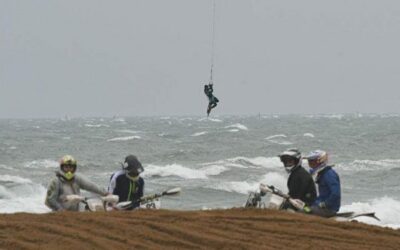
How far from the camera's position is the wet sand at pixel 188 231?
6699 mm

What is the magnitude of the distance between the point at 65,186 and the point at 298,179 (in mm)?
2556

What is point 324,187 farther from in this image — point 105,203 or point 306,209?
point 105,203

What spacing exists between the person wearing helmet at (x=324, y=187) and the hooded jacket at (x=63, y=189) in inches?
91.3

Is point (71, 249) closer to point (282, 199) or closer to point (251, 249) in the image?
point (251, 249)

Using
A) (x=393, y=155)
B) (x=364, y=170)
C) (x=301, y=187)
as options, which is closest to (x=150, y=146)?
(x=393, y=155)

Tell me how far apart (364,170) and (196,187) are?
997 cm

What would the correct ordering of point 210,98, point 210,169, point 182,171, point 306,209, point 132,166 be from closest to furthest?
1. point 306,209
2. point 132,166
3. point 210,98
4. point 182,171
5. point 210,169

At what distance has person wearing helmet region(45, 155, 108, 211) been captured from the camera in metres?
8.80

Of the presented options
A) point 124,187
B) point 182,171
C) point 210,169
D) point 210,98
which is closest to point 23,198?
point 210,98

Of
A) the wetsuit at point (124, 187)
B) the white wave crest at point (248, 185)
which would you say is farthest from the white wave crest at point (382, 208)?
the wetsuit at point (124, 187)

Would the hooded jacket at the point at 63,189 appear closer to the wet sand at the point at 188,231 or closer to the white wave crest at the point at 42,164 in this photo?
the wet sand at the point at 188,231

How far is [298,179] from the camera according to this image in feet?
29.9

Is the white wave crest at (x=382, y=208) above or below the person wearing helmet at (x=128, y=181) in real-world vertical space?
below

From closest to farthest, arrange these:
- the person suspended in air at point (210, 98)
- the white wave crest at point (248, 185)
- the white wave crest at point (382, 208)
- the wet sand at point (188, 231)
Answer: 1. the wet sand at point (188, 231)
2. the person suspended in air at point (210, 98)
3. the white wave crest at point (382, 208)
4. the white wave crest at point (248, 185)
